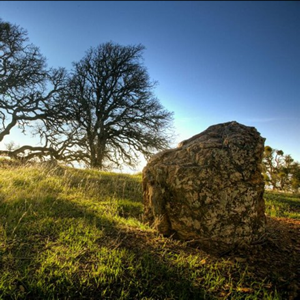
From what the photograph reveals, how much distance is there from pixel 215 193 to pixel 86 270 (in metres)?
1.93

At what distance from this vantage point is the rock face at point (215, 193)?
9.71ft

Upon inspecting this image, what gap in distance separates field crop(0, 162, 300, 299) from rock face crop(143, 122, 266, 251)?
9.3 inches

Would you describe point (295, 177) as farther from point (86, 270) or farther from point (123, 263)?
point (86, 270)

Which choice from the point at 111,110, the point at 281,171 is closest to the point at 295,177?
the point at 281,171

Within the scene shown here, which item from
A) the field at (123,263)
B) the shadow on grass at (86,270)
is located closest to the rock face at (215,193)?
the field at (123,263)

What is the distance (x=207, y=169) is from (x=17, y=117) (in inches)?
649

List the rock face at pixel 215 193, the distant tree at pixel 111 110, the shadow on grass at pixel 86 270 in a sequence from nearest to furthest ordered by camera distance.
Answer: the shadow on grass at pixel 86 270
the rock face at pixel 215 193
the distant tree at pixel 111 110

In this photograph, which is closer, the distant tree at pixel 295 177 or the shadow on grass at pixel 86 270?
the shadow on grass at pixel 86 270

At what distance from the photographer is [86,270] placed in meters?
2.28

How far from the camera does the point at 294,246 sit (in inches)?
121

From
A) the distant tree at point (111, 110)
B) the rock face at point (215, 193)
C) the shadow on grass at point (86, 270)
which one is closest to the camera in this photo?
the shadow on grass at point (86, 270)

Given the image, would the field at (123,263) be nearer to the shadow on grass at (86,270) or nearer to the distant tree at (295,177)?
the shadow on grass at (86,270)

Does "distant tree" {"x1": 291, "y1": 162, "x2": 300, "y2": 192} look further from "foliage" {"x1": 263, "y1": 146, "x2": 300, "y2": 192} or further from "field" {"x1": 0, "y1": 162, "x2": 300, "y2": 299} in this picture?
"field" {"x1": 0, "y1": 162, "x2": 300, "y2": 299}

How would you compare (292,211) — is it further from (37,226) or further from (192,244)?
(37,226)
